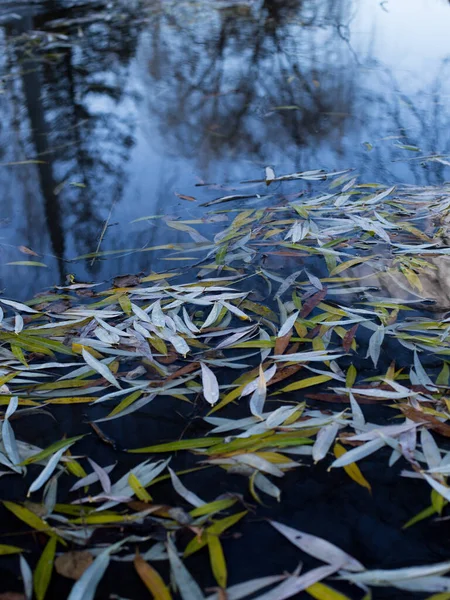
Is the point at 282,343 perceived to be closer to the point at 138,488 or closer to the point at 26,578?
the point at 138,488

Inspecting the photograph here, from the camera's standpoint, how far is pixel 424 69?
337 centimetres

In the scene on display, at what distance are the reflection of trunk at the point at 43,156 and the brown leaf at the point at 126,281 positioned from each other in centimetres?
19

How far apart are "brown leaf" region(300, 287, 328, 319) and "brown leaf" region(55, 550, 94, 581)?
78cm

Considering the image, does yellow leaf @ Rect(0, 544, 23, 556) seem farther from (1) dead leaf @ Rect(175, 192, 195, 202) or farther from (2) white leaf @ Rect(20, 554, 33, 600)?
(1) dead leaf @ Rect(175, 192, 195, 202)

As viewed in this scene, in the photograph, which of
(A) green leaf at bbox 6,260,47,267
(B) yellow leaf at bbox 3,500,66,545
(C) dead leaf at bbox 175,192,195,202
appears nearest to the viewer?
(B) yellow leaf at bbox 3,500,66,545

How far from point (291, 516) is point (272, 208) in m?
1.28

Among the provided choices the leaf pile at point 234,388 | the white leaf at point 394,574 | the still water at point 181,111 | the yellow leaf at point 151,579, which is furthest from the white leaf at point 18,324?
the white leaf at point 394,574

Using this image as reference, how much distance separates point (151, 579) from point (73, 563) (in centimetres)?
13

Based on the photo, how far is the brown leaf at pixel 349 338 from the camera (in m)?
1.32

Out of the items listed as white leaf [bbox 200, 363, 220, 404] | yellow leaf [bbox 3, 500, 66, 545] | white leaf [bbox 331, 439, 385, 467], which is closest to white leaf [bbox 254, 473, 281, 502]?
white leaf [bbox 331, 439, 385, 467]

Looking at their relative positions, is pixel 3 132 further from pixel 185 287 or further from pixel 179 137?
pixel 185 287

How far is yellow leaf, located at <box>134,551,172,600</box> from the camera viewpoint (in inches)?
32.9

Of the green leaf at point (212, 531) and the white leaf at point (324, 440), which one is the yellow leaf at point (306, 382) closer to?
the white leaf at point (324, 440)

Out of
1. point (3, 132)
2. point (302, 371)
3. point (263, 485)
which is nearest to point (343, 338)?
point (302, 371)
